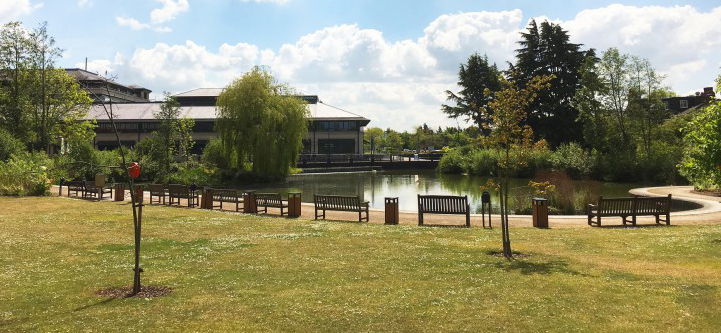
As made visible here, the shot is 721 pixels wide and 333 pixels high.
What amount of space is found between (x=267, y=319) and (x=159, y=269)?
367cm

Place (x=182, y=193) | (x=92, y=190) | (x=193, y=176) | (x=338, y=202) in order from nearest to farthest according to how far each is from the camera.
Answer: (x=338, y=202)
(x=182, y=193)
(x=92, y=190)
(x=193, y=176)

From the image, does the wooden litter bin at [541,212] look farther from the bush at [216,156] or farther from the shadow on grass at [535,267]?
the bush at [216,156]

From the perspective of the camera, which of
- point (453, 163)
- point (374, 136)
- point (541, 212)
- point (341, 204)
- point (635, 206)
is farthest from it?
point (374, 136)

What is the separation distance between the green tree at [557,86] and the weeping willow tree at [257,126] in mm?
26561

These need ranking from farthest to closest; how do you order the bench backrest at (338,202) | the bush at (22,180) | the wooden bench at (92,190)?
the wooden bench at (92,190)
the bush at (22,180)
the bench backrest at (338,202)

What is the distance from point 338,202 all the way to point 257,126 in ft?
81.4

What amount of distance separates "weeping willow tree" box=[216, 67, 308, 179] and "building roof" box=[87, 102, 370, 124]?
28622mm

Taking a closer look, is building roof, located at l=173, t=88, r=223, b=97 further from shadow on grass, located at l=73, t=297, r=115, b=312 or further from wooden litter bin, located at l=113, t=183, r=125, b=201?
shadow on grass, located at l=73, t=297, r=115, b=312

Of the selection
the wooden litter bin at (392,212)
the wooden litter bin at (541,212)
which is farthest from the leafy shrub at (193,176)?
the wooden litter bin at (541,212)

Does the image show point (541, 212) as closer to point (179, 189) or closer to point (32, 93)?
point (179, 189)

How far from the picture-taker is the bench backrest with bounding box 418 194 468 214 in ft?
49.4

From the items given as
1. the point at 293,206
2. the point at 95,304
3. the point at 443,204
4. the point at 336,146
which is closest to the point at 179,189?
the point at 293,206

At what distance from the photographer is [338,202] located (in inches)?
654

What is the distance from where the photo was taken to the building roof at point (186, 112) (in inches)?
2751
